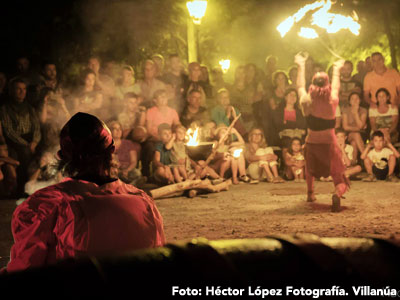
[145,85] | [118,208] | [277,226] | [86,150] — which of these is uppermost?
[145,85]

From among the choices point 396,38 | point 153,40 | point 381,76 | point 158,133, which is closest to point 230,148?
point 158,133

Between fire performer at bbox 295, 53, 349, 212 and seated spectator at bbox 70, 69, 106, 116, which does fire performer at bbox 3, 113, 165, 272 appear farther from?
seated spectator at bbox 70, 69, 106, 116

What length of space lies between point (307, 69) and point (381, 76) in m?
1.67

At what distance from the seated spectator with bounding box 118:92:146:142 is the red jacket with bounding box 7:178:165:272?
8.19 m

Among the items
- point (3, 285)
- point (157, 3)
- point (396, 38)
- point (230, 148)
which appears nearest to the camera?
point (3, 285)

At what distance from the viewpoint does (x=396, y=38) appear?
16.4 m

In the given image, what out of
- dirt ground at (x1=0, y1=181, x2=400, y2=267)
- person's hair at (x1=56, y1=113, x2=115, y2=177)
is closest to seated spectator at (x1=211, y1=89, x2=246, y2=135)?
dirt ground at (x1=0, y1=181, x2=400, y2=267)

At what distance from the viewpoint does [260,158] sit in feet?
36.9

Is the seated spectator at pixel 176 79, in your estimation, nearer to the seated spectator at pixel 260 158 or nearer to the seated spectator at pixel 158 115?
the seated spectator at pixel 158 115

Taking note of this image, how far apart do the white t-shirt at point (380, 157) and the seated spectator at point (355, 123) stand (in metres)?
0.31

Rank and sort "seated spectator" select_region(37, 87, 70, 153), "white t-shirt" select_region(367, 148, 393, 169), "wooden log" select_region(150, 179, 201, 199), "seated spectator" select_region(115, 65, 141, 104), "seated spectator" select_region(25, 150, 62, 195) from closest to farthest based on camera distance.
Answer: "wooden log" select_region(150, 179, 201, 199), "seated spectator" select_region(25, 150, 62, 195), "seated spectator" select_region(37, 87, 70, 153), "seated spectator" select_region(115, 65, 141, 104), "white t-shirt" select_region(367, 148, 393, 169)

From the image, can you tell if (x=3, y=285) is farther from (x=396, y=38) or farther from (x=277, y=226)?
(x=396, y=38)

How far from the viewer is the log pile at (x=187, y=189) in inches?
341

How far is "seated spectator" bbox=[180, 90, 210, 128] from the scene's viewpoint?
10812 mm
